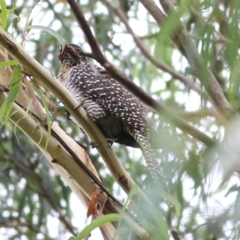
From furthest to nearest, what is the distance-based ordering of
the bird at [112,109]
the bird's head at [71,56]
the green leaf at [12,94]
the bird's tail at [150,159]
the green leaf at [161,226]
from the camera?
the bird's head at [71,56], the bird at [112,109], the bird's tail at [150,159], the green leaf at [12,94], the green leaf at [161,226]

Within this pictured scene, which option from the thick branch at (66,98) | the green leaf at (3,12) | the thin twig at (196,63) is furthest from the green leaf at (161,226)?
the green leaf at (3,12)

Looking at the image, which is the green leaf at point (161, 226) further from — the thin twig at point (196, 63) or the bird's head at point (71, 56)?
the bird's head at point (71, 56)

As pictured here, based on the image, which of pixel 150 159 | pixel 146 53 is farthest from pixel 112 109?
pixel 146 53

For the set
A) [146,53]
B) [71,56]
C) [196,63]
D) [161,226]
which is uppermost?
[71,56]

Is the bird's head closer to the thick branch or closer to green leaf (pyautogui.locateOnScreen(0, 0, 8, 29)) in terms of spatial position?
the thick branch

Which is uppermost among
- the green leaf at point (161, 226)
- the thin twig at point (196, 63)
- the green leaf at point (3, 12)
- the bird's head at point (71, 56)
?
the bird's head at point (71, 56)

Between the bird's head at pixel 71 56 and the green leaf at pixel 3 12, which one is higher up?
the bird's head at pixel 71 56

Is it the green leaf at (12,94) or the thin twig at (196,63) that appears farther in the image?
the green leaf at (12,94)

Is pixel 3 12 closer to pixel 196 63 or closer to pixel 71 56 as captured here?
pixel 196 63

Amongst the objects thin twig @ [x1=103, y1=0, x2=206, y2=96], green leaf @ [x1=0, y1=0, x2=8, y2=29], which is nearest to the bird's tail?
thin twig @ [x1=103, y1=0, x2=206, y2=96]

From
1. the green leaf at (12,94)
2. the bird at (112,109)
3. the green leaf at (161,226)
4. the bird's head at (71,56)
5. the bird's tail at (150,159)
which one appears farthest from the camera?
the bird's head at (71,56)

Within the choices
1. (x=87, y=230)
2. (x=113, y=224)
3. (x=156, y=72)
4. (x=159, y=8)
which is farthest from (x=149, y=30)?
(x=87, y=230)

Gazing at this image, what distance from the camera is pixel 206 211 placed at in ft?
6.75

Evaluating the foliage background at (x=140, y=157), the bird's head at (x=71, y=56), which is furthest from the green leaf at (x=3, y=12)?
the bird's head at (x=71, y=56)
